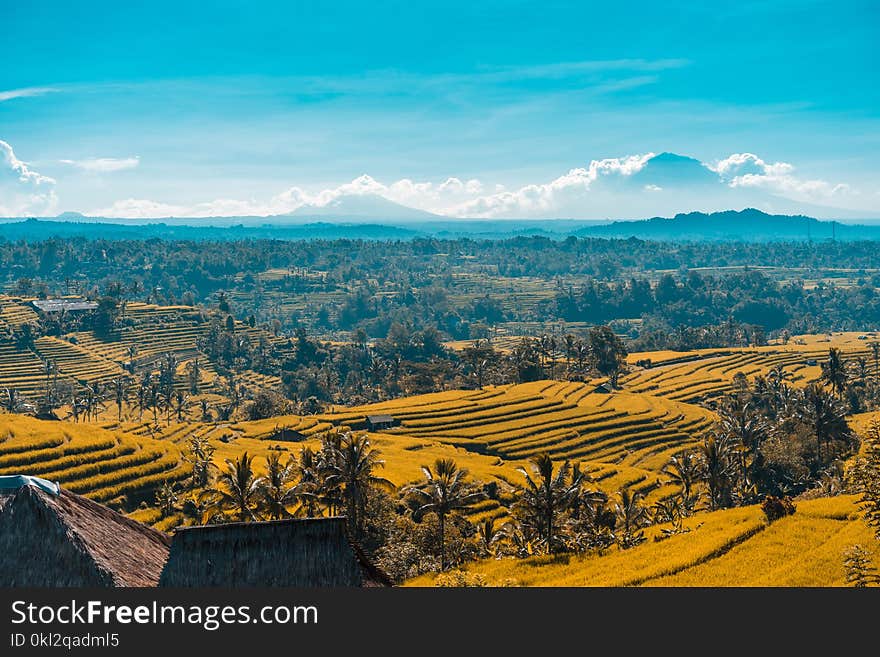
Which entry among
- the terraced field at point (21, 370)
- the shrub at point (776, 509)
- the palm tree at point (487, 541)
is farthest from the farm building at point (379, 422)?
the terraced field at point (21, 370)

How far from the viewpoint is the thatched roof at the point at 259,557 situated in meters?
24.0

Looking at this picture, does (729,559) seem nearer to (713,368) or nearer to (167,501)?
(167,501)

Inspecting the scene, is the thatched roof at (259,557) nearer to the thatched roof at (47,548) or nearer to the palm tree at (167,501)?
the thatched roof at (47,548)

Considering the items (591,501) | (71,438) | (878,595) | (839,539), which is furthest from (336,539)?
(71,438)

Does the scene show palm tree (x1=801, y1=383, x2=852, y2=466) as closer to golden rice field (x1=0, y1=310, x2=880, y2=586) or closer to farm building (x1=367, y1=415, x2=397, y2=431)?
golden rice field (x1=0, y1=310, x2=880, y2=586)

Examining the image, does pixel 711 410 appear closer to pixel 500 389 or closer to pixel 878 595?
pixel 500 389

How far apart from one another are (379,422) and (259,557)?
85.3m

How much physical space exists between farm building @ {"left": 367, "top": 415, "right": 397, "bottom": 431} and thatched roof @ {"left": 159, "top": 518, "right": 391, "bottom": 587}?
8428cm

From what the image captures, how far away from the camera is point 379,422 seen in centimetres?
10919

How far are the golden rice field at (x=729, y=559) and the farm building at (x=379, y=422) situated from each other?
223 feet

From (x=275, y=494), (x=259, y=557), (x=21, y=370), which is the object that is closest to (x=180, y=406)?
(x=21, y=370)

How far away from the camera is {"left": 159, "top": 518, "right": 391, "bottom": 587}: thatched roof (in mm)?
23969

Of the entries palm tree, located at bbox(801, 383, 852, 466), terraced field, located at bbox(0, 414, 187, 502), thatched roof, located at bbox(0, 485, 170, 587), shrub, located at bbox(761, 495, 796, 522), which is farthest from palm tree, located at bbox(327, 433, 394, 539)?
palm tree, located at bbox(801, 383, 852, 466)

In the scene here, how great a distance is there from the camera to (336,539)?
24422 mm
